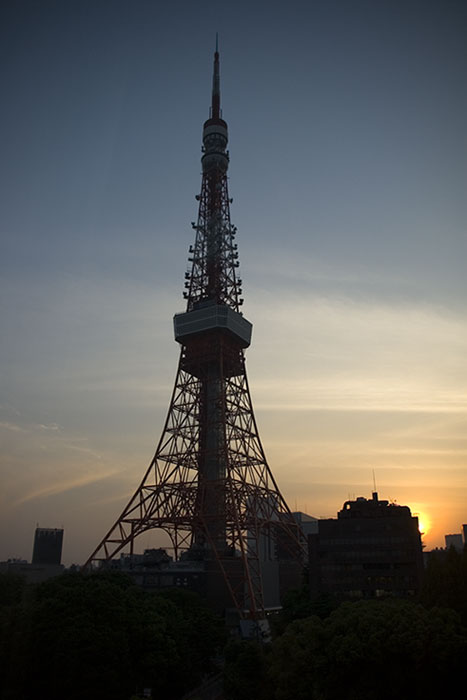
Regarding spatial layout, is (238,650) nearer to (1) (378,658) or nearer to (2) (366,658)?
(2) (366,658)

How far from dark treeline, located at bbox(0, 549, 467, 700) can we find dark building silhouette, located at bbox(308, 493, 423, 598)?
39.9 ft

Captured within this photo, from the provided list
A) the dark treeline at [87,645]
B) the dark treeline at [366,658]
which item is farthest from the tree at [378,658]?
the dark treeline at [87,645]

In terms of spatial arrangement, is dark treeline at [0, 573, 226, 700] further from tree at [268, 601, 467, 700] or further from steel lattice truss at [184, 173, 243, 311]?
steel lattice truss at [184, 173, 243, 311]

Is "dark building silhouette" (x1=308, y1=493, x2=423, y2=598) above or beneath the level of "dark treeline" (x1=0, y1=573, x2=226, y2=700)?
above

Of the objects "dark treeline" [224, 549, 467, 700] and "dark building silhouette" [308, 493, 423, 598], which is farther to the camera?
"dark building silhouette" [308, 493, 423, 598]

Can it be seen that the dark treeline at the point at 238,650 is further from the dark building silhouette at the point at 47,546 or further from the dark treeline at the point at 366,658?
the dark building silhouette at the point at 47,546

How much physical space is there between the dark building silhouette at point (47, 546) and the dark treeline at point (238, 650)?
97.8 meters

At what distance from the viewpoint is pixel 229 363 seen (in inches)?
3095

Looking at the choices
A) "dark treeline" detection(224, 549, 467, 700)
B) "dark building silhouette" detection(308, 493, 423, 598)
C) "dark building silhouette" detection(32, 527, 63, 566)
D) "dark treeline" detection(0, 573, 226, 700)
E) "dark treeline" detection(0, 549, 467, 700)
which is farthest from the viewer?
"dark building silhouette" detection(32, 527, 63, 566)

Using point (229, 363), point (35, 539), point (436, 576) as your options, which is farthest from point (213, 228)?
point (35, 539)

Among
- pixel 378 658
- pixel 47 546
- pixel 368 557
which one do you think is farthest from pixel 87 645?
pixel 47 546

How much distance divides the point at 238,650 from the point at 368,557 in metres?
21.2

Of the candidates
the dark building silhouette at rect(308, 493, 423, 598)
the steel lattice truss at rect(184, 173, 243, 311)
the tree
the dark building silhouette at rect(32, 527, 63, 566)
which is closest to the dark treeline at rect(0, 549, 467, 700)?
the tree

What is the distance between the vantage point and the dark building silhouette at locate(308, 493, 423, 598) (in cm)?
5638
